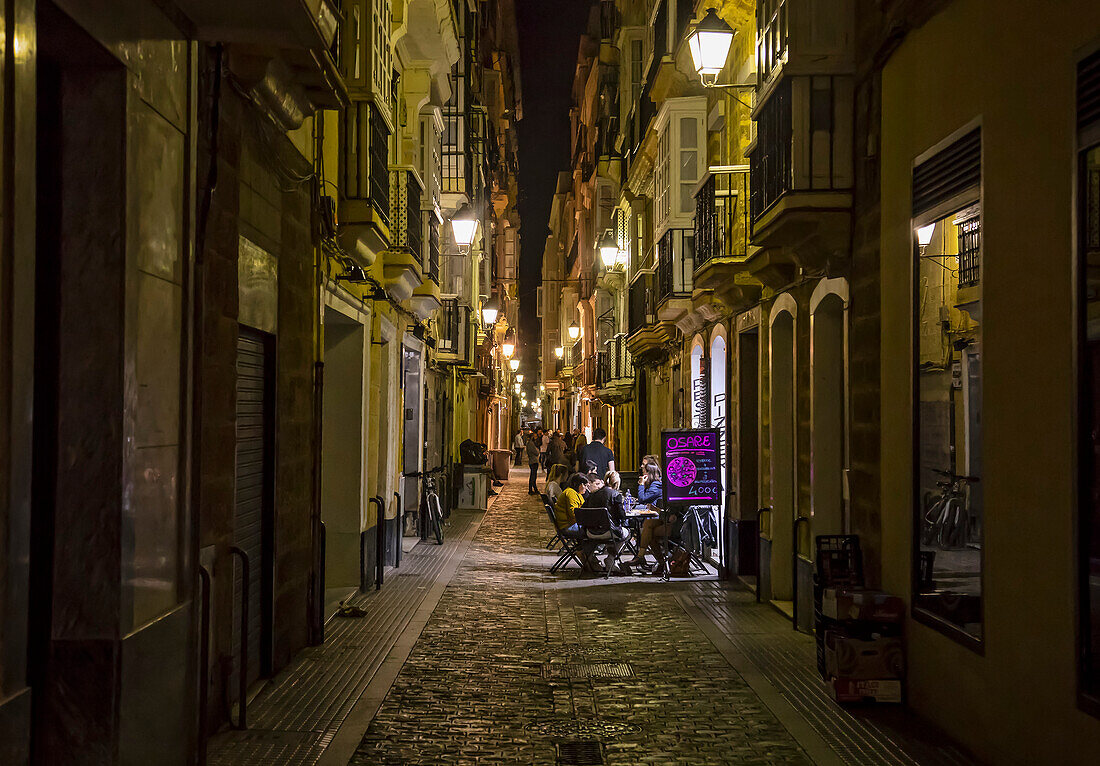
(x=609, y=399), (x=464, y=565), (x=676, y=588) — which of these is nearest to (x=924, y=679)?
(x=676, y=588)

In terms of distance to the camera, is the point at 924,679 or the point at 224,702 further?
the point at 924,679

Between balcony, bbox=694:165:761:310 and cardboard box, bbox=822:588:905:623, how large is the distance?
21.1 ft

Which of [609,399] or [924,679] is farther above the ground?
[609,399]

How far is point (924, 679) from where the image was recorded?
7.75m

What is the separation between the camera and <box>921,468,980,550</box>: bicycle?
7.21 meters

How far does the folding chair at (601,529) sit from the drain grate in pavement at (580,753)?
→ 8.28m

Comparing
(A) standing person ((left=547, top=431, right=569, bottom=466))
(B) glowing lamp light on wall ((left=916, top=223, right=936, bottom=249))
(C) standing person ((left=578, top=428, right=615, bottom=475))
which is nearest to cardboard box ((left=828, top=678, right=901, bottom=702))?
(B) glowing lamp light on wall ((left=916, top=223, right=936, bottom=249))

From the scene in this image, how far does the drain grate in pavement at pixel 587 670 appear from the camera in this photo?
9203 mm

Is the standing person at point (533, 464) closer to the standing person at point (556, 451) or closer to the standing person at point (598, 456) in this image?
the standing person at point (556, 451)

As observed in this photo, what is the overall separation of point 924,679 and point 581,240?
41978mm

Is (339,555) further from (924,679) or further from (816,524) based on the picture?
(924,679)

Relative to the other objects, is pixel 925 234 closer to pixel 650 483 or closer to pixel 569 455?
pixel 650 483

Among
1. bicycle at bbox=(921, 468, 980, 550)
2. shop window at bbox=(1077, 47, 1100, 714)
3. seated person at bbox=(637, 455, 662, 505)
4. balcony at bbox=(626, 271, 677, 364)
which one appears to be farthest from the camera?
balcony at bbox=(626, 271, 677, 364)

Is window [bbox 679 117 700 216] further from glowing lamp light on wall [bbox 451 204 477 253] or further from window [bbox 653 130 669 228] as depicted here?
glowing lamp light on wall [bbox 451 204 477 253]
